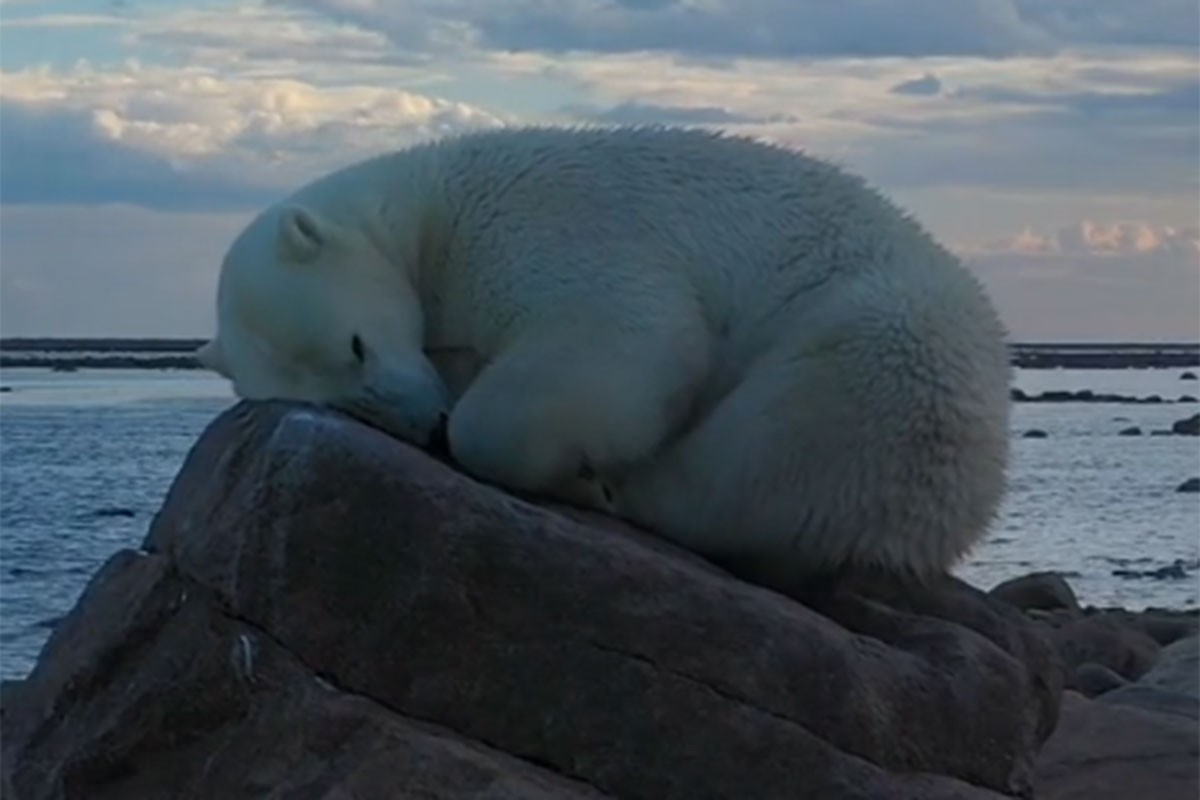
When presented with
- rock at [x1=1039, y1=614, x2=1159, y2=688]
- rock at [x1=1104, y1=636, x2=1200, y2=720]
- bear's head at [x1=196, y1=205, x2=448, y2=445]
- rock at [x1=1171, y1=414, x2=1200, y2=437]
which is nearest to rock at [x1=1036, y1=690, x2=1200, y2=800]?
rock at [x1=1104, y1=636, x2=1200, y2=720]

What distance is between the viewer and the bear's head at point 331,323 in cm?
662

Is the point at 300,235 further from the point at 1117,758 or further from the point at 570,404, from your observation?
the point at 1117,758

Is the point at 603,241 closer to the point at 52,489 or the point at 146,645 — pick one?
the point at 146,645

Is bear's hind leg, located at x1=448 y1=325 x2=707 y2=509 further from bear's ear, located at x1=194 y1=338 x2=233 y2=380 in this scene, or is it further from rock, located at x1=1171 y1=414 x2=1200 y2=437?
rock, located at x1=1171 y1=414 x2=1200 y2=437

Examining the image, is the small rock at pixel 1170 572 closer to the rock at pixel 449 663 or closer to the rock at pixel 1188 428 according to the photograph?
the rock at pixel 449 663

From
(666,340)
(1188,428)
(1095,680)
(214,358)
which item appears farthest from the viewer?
(1188,428)

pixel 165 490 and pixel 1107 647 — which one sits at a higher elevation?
pixel 1107 647

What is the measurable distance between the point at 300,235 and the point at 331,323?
0.86ft

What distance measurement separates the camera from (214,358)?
714 centimetres

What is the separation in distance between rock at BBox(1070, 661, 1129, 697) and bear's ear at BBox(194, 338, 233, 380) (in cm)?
795

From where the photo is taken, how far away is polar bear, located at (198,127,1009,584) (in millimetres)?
6441

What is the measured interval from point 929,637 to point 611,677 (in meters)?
1.08

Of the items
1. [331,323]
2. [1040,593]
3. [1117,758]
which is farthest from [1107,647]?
[331,323]

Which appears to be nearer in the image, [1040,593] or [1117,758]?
[1117,758]
